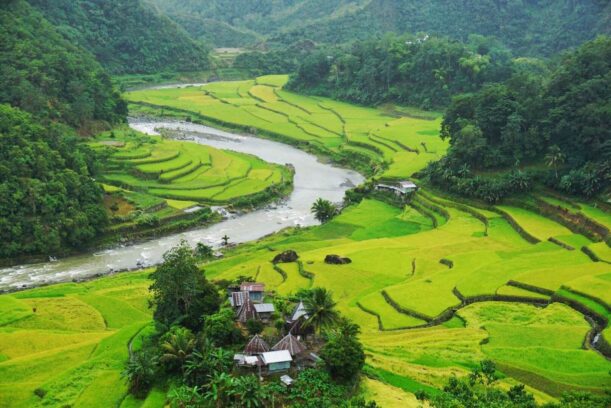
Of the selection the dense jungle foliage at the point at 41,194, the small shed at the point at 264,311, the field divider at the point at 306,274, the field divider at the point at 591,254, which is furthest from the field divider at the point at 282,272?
the field divider at the point at 591,254

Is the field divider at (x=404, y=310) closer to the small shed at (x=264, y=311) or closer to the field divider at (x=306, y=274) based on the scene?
the field divider at (x=306, y=274)

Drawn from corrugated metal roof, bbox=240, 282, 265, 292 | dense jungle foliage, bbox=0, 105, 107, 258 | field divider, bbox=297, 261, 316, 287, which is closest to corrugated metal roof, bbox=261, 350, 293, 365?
corrugated metal roof, bbox=240, 282, 265, 292

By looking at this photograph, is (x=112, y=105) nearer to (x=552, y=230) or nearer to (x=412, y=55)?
(x=412, y=55)

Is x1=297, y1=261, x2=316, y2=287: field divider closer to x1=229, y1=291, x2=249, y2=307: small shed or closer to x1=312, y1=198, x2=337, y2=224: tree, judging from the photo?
x1=229, y1=291, x2=249, y2=307: small shed

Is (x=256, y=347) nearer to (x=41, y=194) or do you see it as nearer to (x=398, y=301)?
(x=398, y=301)

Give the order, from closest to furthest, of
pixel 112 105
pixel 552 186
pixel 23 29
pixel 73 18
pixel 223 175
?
pixel 552 186, pixel 223 175, pixel 23 29, pixel 112 105, pixel 73 18

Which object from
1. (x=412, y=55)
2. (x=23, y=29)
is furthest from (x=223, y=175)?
(x=412, y=55)
